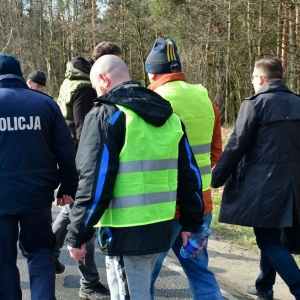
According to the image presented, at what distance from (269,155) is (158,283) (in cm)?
168

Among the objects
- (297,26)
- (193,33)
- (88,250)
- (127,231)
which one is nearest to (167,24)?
(193,33)

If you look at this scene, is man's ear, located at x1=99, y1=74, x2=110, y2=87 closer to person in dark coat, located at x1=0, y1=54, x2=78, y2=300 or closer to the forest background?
person in dark coat, located at x1=0, y1=54, x2=78, y2=300

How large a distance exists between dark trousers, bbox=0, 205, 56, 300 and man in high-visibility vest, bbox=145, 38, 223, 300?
0.81 meters

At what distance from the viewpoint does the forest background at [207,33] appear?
13.5 metres

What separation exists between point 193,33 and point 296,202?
1334cm

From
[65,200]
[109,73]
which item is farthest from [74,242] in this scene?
[65,200]

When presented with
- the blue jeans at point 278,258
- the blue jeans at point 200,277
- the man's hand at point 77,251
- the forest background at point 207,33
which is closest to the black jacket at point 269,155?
the blue jeans at point 278,258

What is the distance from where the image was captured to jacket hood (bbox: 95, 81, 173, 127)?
2.77 m

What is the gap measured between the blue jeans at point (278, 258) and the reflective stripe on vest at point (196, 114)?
785 mm

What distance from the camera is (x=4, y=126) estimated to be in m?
3.54

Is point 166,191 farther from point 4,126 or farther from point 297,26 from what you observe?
point 297,26

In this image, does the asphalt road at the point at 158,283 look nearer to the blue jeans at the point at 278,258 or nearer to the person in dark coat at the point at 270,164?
the blue jeans at the point at 278,258

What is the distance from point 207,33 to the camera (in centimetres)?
1633

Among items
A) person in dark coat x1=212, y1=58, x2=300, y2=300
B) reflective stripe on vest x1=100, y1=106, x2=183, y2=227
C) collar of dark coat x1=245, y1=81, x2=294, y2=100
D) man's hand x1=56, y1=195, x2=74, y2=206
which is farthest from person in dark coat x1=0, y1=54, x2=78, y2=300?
collar of dark coat x1=245, y1=81, x2=294, y2=100
